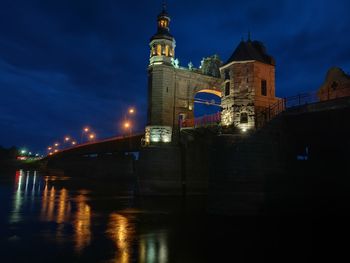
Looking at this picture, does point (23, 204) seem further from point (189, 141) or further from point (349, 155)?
point (349, 155)

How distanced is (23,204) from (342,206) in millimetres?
30545

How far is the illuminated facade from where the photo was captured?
105 feet

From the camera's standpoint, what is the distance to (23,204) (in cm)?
3372

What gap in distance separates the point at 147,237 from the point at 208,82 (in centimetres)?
3577

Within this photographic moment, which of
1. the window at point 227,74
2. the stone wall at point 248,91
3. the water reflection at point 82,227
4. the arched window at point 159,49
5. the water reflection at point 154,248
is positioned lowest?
the water reflection at point 154,248

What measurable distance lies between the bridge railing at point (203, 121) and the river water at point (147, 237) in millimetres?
13003

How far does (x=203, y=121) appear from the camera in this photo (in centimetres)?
4200

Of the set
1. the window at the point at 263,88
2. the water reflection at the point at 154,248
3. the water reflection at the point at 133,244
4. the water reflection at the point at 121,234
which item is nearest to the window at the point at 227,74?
the window at the point at 263,88

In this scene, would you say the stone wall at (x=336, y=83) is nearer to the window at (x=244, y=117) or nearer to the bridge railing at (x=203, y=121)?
the window at (x=244, y=117)

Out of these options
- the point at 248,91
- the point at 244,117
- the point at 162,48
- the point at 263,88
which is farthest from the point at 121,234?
the point at 162,48

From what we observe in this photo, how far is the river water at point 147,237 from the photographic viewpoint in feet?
50.6

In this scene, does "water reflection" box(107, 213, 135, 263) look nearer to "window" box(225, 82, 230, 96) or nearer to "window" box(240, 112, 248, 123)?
"window" box(240, 112, 248, 123)

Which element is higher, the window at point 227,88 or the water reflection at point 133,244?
the window at point 227,88

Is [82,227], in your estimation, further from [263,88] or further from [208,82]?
[208,82]
